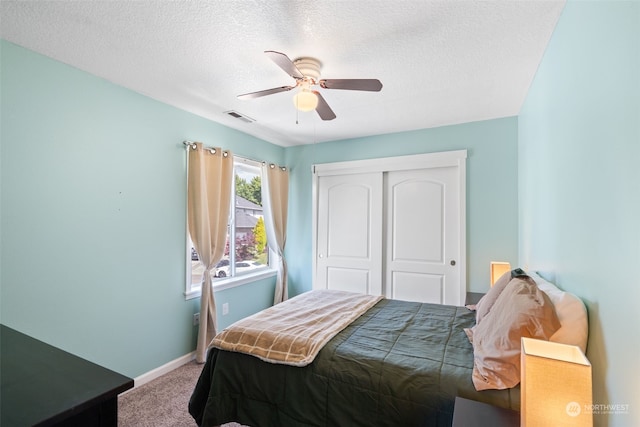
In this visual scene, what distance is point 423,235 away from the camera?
352cm

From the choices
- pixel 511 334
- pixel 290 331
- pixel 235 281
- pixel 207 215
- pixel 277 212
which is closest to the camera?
pixel 511 334

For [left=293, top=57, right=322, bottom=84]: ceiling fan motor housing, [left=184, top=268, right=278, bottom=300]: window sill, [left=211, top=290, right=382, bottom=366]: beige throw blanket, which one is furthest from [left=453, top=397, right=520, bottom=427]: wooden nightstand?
[left=184, top=268, right=278, bottom=300]: window sill

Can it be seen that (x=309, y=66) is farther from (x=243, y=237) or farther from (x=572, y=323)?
(x=243, y=237)

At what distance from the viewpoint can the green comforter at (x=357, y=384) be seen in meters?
1.36

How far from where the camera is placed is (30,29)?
1707 millimetres

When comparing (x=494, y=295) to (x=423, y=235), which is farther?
(x=423, y=235)

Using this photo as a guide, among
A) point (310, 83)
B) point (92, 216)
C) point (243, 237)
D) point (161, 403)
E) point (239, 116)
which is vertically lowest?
point (161, 403)

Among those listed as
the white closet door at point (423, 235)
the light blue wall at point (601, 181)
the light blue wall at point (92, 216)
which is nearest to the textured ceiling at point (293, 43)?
the light blue wall at point (92, 216)

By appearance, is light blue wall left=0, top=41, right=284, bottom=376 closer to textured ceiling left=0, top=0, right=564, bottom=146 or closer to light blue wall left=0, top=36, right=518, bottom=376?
light blue wall left=0, top=36, right=518, bottom=376

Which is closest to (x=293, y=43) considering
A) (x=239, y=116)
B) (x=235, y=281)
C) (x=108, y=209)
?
(x=239, y=116)

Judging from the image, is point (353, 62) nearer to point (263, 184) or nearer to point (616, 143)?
point (616, 143)

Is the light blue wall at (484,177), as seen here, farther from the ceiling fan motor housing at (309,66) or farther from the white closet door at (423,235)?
the ceiling fan motor housing at (309,66)

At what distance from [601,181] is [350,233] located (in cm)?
297

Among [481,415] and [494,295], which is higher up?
[494,295]
